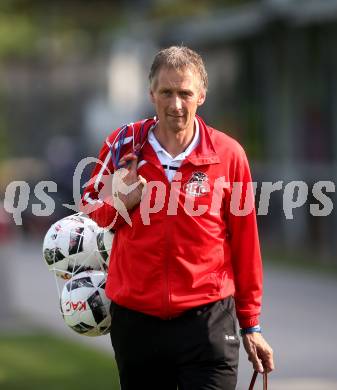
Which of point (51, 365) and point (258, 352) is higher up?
point (258, 352)

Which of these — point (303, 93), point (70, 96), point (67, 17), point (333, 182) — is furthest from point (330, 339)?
point (67, 17)

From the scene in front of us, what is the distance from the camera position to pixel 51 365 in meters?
11.0

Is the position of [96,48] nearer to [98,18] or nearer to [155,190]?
[98,18]

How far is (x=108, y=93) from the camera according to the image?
3891 centimetres

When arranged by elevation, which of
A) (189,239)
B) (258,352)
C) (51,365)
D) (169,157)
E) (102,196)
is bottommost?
(51,365)

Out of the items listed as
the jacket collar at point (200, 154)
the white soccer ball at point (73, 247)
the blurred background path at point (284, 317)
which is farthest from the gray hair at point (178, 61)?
the blurred background path at point (284, 317)

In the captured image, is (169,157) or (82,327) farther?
(82,327)

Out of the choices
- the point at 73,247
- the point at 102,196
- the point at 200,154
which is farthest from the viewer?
the point at 73,247

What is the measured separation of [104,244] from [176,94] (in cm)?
107

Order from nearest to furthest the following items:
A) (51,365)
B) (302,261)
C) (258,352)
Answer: (258,352), (51,365), (302,261)

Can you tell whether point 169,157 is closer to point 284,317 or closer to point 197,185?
point 197,185

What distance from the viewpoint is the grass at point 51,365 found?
32.5 feet

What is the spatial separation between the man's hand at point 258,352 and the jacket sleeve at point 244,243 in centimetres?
6

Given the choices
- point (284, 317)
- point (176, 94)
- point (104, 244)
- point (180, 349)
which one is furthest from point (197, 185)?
point (284, 317)
